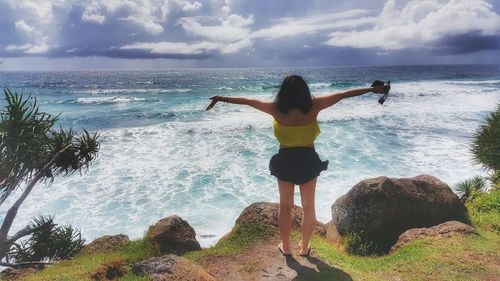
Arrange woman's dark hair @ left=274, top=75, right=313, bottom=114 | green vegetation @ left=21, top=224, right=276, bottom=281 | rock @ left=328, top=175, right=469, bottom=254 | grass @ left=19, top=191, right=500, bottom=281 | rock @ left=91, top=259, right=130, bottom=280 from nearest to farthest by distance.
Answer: woman's dark hair @ left=274, top=75, right=313, bottom=114 < grass @ left=19, top=191, right=500, bottom=281 < rock @ left=91, top=259, right=130, bottom=280 < green vegetation @ left=21, top=224, right=276, bottom=281 < rock @ left=328, top=175, right=469, bottom=254

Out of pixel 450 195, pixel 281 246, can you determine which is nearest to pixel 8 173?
pixel 281 246

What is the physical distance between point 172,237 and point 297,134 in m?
3.77

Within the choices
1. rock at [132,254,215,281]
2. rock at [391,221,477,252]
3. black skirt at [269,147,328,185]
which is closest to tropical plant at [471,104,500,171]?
rock at [391,221,477,252]

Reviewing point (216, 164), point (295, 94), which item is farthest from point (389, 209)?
point (216, 164)

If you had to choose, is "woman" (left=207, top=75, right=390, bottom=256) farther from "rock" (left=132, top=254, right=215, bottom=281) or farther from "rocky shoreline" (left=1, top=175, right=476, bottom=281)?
"rocky shoreline" (left=1, top=175, right=476, bottom=281)

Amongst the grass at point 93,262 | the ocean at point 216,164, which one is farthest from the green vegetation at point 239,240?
the ocean at point 216,164

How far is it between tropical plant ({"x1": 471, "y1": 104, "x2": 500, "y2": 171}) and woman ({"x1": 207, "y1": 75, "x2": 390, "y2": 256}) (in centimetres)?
995

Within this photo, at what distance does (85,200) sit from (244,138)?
38.7 ft

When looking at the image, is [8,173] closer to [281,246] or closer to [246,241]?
[246,241]

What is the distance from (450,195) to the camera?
778 cm

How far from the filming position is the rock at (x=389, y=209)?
7.18 metres

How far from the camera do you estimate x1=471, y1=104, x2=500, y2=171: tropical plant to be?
1213 cm

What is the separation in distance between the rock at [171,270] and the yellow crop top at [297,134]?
68.4 inches

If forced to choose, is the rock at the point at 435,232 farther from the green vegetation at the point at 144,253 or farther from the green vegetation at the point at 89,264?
the green vegetation at the point at 89,264
